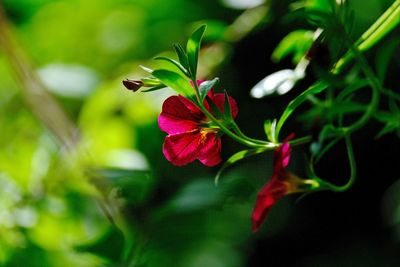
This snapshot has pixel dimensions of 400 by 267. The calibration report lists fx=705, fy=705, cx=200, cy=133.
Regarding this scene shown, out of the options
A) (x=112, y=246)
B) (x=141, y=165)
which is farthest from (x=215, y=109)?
(x=141, y=165)

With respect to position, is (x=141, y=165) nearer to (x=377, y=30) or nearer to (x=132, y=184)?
(x=132, y=184)

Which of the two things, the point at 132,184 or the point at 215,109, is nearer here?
the point at 215,109

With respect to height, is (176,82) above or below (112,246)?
above

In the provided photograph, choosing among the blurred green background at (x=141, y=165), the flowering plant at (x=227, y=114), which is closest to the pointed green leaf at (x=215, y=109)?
the flowering plant at (x=227, y=114)

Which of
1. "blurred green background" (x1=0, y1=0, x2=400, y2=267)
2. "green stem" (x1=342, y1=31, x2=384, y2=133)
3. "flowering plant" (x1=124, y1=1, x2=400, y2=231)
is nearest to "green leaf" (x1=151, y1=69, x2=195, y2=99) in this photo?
"flowering plant" (x1=124, y1=1, x2=400, y2=231)

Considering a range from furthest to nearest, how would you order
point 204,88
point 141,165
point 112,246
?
point 141,165
point 112,246
point 204,88

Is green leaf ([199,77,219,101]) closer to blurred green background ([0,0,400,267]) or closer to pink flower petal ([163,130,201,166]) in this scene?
pink flower petal ([163,130,201,166])

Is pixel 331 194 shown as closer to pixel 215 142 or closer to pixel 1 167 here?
pixel 1 167

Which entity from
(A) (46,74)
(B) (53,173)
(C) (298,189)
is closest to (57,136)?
(B) (53,173)

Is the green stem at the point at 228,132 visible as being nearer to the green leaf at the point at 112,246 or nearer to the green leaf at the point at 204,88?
the green leaf at the point at 204,88
